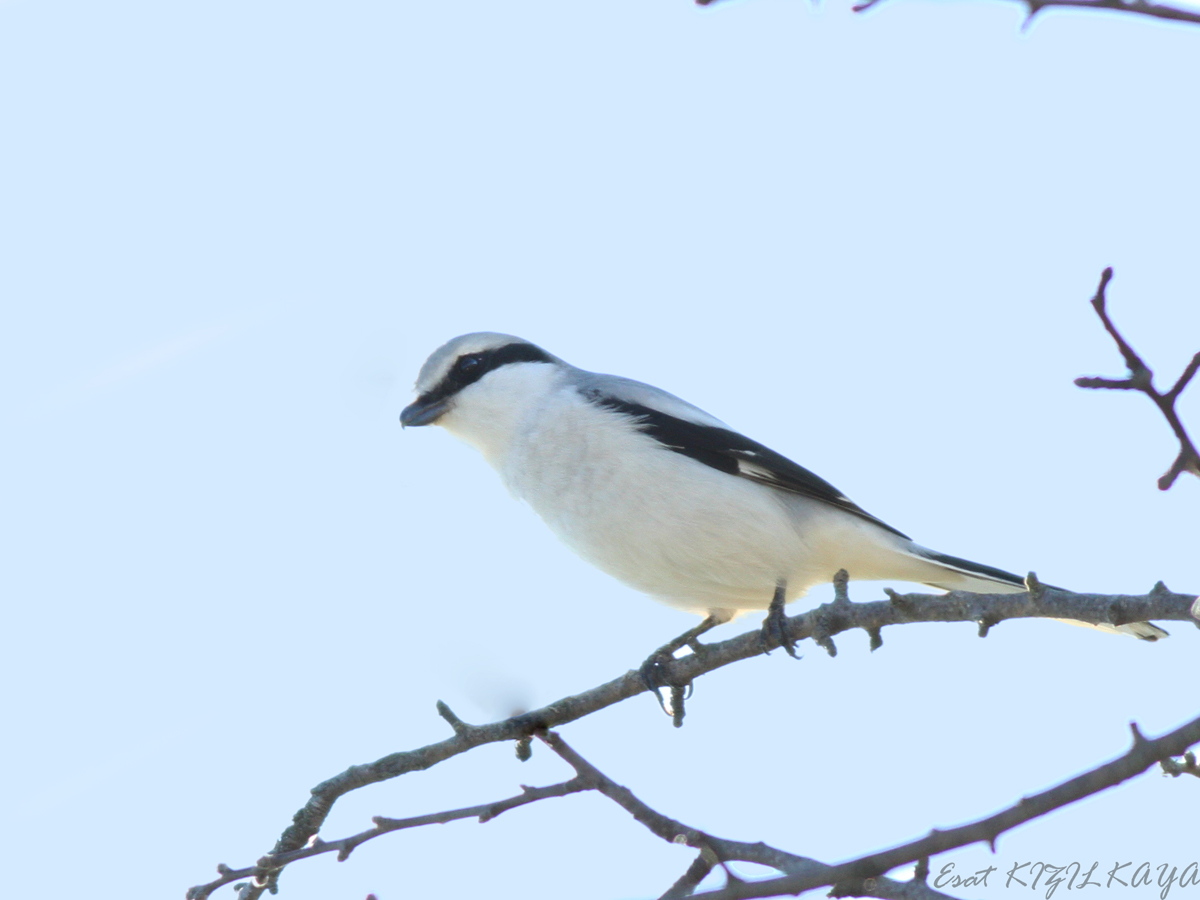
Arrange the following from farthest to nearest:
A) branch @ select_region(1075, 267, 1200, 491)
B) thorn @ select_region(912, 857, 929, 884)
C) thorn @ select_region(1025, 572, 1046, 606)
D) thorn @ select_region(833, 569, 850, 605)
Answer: thorn @ select_region(833, 569, 850, 605), thorn @ select_region(1025, 572, 1046, 606), thorn @ select_region(912, 857, 929, 884), branch @ select_region(1075, 267, 1200, 491)

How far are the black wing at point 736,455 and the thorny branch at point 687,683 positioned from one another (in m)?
1.06

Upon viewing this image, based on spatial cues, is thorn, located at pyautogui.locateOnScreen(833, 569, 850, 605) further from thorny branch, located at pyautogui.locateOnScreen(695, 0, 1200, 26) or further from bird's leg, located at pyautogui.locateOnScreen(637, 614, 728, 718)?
thorny branch, located at pyautogui.locateOnScreen(695, 0, 1200, 26)

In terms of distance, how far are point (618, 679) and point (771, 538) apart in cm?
101

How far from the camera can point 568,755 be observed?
10.8 ft

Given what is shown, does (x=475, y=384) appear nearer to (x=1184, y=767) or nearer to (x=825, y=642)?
(x=825, y=642)

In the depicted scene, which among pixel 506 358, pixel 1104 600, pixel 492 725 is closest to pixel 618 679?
pixel 492 725

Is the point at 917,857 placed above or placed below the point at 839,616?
below

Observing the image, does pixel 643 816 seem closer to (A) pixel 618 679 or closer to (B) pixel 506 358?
(A) pixel 618 679

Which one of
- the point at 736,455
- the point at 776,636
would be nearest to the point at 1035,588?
the point at 776,636

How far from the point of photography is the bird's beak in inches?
217

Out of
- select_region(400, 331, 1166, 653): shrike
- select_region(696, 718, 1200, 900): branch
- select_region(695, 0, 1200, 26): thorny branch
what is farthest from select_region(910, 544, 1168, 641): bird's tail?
select_region(695, 0, 1200, 26): thorny branch

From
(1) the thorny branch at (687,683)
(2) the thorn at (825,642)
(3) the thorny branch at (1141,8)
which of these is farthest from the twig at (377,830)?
(3) the thorny branch at (1141,8)

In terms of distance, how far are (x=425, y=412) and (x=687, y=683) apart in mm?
2009

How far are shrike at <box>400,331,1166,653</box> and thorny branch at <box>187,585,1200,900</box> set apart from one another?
67cm
